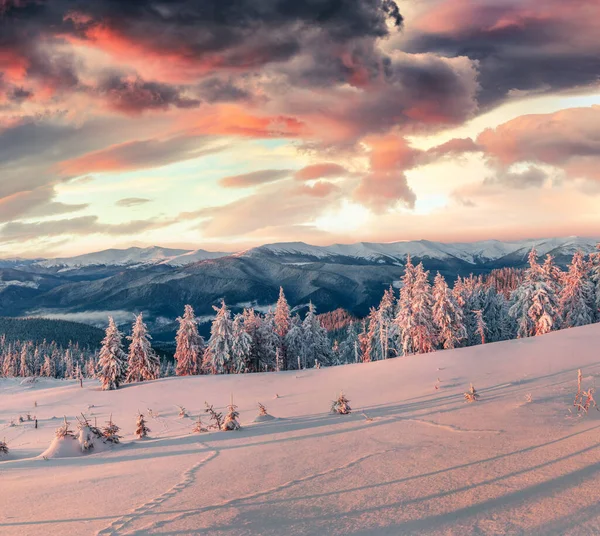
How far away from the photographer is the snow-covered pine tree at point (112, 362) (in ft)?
136

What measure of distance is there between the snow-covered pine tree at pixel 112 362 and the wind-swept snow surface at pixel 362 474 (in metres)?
33.1

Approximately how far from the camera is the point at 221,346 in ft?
162

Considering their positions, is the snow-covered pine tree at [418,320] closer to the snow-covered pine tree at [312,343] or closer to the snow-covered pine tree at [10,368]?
the snow-covered pine tree at [312,343]

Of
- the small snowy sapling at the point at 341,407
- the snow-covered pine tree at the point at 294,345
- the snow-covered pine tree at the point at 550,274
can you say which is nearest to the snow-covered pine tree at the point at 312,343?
the snow-covered pine tree at the point at 294,345

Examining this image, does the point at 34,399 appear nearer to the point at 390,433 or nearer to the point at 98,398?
the point at 98,398

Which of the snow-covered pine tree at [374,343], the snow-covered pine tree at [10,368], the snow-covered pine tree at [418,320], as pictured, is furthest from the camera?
the snow-covered pine tree at [10,368]

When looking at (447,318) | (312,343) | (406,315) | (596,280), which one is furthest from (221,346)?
(596,280)

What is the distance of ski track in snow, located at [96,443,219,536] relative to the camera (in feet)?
15.4

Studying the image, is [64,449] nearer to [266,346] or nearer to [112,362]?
[112,362]

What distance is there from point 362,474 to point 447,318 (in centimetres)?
4255

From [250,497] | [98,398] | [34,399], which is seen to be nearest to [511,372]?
[250,497]

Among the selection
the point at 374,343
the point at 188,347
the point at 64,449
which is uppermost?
the point at 64,449

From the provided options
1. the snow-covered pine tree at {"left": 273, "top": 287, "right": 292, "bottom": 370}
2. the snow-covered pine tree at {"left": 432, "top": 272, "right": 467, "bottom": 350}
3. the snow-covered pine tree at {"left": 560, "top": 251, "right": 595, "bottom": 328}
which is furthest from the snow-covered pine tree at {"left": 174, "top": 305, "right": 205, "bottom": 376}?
the snow-covered pine tree at {"left": 560, "top": 251, "right": 595, "bottom": 328}

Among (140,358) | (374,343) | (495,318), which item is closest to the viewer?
(140,358)
